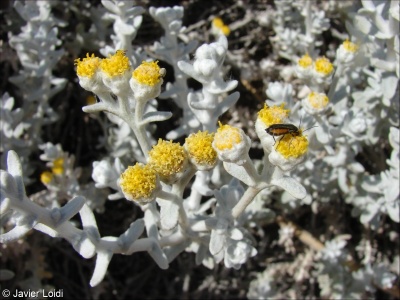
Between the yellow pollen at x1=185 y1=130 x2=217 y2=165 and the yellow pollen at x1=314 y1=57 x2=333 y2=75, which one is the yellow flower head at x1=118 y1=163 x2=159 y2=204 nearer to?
the yellow pollen at x1=185 y1=130 x2=217 y2=165

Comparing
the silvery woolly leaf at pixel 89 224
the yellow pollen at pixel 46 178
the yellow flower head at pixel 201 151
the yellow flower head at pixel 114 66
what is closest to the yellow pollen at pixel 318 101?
the yellow flower head at pixel 201 151

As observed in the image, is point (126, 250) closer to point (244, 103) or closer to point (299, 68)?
point (299, 68)

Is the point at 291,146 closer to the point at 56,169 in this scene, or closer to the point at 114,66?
the point at 114,66

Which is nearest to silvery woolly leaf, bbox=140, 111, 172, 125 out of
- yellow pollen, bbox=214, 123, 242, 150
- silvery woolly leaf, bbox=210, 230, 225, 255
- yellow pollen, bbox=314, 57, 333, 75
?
yellow pollen, bbox=214, 123, 242, 150

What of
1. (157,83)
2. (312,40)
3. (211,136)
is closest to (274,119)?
(211,136)

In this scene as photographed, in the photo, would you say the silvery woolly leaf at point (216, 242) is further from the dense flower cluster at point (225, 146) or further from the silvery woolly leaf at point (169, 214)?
the silvery woolly leaf at point (169, 214)

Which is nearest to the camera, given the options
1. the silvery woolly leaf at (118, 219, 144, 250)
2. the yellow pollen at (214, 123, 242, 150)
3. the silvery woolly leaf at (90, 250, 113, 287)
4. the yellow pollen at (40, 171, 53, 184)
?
the yellow pollen at (214, 123, 242, 150)

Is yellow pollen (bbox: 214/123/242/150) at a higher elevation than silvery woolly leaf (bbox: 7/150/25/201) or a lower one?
higher

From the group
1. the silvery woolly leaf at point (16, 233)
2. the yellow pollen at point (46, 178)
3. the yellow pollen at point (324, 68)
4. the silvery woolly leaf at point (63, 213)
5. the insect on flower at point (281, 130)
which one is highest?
the insect on flower at point (281, 130)
